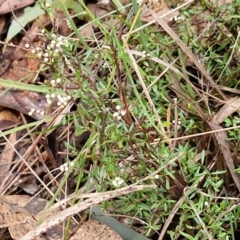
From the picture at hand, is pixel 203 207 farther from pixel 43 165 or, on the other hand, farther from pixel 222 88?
pixel 43 165

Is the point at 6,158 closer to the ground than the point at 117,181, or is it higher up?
closer to the ground

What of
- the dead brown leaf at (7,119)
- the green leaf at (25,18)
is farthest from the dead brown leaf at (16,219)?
the green leaf at (25,18)

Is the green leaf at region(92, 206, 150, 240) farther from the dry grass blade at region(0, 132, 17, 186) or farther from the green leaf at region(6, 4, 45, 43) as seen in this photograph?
the green leaf at region(6, 4, 45, 43)

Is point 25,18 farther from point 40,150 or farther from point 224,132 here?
point 224,132

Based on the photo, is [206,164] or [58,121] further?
[58,121]

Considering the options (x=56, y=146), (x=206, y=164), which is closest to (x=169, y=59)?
(x=206, y=164)

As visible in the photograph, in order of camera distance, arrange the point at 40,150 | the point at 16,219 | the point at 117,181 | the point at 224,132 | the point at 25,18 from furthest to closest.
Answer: the point at 25,18 < the point at 40,150 < the point at 16,219 < the point at 224,132 < the point at 117,181

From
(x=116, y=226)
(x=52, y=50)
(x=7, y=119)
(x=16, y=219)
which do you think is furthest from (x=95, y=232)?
(x=7, y=119)

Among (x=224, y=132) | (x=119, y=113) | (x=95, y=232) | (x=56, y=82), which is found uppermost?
(x=56, y=82)

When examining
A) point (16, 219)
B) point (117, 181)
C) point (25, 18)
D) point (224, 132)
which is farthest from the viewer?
point (25, 18)

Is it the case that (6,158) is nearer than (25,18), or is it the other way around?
(6,158)

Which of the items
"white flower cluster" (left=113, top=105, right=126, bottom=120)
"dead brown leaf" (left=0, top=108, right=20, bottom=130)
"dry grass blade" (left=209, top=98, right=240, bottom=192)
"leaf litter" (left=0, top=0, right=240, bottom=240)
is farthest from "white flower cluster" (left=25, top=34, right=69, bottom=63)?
"dead brown leaf" (left=0, top=108, right=20, bottom=130)
